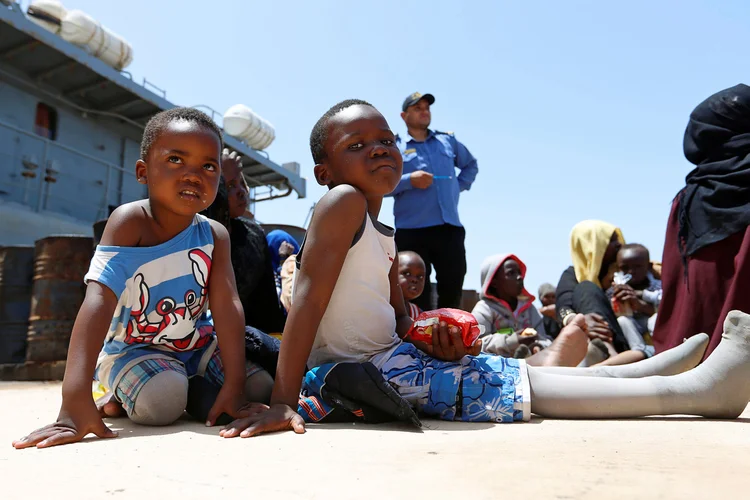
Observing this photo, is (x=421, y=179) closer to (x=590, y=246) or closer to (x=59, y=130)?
(x=590, y=246)

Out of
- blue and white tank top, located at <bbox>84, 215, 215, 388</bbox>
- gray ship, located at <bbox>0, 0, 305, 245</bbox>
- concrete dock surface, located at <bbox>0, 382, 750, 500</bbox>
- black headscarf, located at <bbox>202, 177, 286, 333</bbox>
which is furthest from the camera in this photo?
gray ship, located at <bbox>0, 0, 305, 245</bbox>

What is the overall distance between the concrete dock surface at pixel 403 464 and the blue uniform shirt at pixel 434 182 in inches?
100

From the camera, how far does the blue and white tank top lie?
68.1 inches

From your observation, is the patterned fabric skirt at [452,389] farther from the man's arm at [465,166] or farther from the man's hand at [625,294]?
the man's arm at [465,166]

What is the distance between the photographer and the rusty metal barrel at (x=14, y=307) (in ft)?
16.1

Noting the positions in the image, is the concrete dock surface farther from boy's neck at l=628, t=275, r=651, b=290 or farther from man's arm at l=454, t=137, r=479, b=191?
man's arm at l=454, t=137, r=479, b=191

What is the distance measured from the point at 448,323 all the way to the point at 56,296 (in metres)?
3.86

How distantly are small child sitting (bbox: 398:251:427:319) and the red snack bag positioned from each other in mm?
1784

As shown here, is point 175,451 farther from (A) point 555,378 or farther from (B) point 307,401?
(A) point 555,378

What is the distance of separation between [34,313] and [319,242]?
12.6 ft

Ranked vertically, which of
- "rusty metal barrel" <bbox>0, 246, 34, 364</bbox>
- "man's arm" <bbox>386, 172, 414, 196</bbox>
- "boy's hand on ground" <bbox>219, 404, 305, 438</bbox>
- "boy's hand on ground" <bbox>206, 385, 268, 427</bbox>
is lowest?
"rusty metal barrel" <bbox>0, 246, 34, 364</bbox>

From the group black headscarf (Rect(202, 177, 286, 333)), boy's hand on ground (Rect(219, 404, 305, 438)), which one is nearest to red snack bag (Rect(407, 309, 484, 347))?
boy's hand on ground (Rect(219, 404, 305, 438))

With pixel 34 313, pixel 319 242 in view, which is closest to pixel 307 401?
pixel 319 242

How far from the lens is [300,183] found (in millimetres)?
16375
